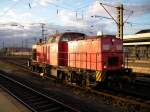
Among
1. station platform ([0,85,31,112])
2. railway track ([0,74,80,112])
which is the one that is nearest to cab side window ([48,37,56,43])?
railway track ([0,74,80,112])

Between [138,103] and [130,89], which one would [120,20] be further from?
[138,103]

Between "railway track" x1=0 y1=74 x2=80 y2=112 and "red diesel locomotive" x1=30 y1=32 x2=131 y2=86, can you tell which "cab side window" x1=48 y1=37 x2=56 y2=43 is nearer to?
"red diesel locomotive" x1=30 y1=32 x2=131 y2=86

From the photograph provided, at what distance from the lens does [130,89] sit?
17.9m

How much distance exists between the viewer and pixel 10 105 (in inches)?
519

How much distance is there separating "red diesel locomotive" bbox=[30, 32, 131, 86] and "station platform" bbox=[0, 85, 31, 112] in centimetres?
463

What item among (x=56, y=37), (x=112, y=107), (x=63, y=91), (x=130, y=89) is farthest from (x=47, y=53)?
(x=112, y=107)

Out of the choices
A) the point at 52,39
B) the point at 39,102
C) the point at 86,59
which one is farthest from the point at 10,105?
the point at 52,39

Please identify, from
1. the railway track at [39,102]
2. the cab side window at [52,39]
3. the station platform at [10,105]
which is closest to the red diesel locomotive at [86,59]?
the cab side window at [52,39]

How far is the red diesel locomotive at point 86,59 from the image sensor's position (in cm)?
1647

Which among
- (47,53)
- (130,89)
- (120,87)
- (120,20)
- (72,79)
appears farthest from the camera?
(120,20)

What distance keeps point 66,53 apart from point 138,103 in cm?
902

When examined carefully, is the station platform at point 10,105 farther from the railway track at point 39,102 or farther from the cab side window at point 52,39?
the cab side window at point 52,39

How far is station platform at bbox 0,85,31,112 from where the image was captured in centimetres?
1230

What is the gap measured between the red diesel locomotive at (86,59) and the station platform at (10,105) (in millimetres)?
4631
